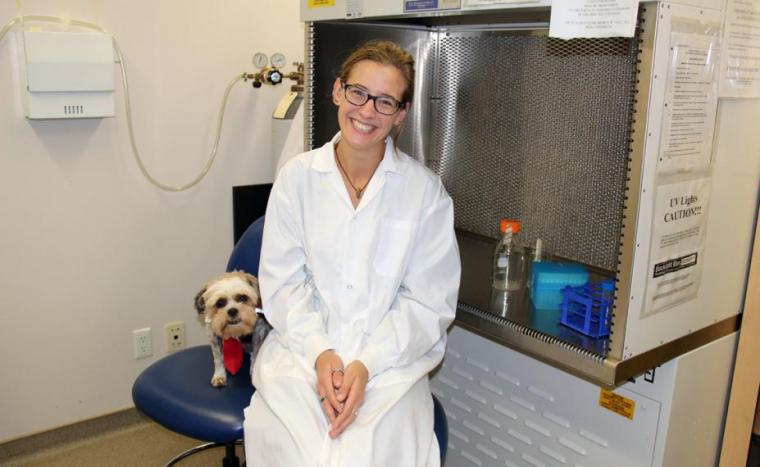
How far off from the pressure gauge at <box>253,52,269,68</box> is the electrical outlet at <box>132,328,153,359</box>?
1.02 metres

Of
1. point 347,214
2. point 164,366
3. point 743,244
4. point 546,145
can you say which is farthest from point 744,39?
point 164,366

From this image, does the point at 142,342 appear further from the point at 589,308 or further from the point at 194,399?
the point at 589,308

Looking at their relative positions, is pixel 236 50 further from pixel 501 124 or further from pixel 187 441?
pixel 187 441

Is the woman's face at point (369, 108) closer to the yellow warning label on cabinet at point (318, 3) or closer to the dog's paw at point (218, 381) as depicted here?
the yellow warning label on cabinet at point (318, 3)

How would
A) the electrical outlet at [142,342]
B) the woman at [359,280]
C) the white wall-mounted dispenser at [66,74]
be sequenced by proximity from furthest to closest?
1. the electrical outlet at [142,342]
2. the white wall-mounted dispenser at [66,74]
3. the woman at [359,280]

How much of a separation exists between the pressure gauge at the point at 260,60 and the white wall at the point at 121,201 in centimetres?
6

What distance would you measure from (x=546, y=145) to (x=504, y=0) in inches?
24.5

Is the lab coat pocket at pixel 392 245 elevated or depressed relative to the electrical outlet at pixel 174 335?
elevated

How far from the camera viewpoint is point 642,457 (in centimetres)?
151

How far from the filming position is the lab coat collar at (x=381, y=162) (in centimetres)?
157

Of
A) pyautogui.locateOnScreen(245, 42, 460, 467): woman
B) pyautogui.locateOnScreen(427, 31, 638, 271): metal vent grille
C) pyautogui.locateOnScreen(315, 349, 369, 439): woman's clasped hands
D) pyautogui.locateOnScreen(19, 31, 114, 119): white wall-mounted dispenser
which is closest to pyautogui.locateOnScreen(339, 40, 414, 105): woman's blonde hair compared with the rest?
pyautogui.locateOnScreen(245, 42, 460, 467): woman

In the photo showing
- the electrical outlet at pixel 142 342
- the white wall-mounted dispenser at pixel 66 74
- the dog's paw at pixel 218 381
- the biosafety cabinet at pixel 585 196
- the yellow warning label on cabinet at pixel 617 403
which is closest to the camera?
the biosafety cabinet at pixel 585 196

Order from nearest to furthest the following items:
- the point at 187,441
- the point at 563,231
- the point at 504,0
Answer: the point at 504,0, the point at 563,231, the point at 187,441

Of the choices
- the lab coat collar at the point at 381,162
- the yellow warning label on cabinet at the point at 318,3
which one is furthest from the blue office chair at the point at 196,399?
the yellow warning label on cabinet at the point at 318,3
